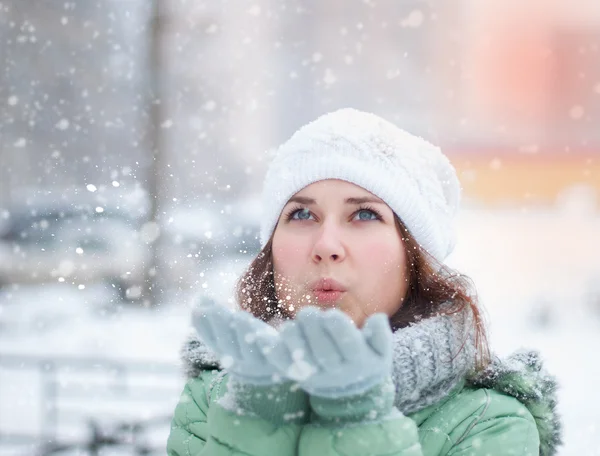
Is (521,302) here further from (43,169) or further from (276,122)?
(43,169)

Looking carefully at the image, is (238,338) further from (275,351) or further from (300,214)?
(300,214)

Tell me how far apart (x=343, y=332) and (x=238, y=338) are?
22cm

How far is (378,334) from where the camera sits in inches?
49.1

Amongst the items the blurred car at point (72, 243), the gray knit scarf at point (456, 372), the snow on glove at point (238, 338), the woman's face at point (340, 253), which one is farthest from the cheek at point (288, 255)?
the blurred car at point (72, 243)

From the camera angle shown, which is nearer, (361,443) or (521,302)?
(361,443)

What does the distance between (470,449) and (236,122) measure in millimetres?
11181

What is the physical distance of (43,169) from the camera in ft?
47.6

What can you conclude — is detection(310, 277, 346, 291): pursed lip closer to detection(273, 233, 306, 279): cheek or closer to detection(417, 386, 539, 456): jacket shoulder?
detection(273, 233, 306, 279): cheek

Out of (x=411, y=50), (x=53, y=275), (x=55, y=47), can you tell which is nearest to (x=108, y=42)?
(x=55, y=47)

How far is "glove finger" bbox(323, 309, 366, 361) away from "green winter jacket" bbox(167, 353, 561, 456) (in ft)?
0.69

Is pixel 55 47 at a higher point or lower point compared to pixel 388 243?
higher

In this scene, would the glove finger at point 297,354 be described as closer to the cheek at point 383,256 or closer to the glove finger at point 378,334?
the glove finger at point 378,334

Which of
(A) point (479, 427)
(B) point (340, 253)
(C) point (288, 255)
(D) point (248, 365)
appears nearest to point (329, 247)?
(B) point (340, 253)

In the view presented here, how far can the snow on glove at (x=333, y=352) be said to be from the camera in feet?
4.07
